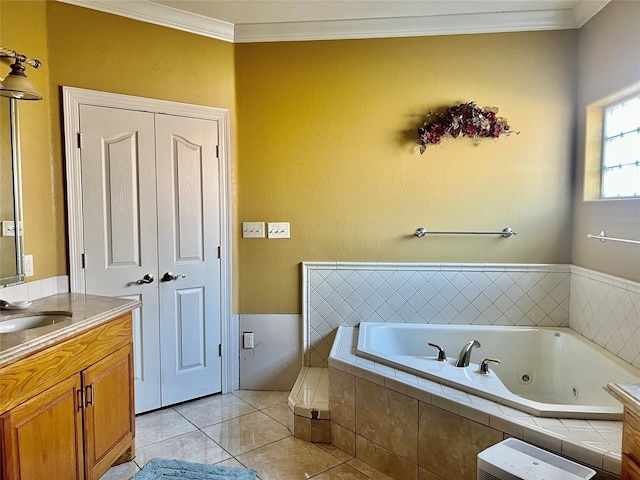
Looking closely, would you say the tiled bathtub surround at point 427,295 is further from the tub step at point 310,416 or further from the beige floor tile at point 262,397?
the tub step at point 310,416

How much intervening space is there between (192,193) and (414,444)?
207 cm

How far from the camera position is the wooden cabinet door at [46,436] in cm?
145

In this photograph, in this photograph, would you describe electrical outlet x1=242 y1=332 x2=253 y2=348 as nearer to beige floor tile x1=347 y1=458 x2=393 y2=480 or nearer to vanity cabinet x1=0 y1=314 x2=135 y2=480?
vanity cabinet x1=0 y1=314 x2=135 y2=480

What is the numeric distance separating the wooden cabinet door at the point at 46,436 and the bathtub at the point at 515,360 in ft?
4.84

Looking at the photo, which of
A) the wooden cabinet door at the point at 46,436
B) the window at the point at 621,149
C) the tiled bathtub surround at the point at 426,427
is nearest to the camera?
the wooden cabinet door at the point at 46,436

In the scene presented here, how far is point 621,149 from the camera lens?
2566mm

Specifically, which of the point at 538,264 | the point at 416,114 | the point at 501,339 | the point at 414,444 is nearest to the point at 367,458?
the point at 414,444

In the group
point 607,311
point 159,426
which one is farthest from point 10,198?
point 607,311

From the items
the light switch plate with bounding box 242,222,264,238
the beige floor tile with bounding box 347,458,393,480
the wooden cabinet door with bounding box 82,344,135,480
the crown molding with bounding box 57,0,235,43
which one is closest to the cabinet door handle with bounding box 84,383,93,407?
the wooden cabinet door with bounding box 82,344,135,480

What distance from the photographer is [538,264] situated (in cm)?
298

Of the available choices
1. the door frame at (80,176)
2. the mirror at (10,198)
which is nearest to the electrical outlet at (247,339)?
the door frame at (80,176)

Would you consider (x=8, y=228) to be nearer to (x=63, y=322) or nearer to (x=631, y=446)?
(x=63, y=322)

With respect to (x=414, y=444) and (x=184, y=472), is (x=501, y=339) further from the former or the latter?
(x=184, y=472)

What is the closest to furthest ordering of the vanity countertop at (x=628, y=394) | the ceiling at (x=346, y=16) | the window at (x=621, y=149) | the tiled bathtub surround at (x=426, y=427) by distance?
the vanity countertop at (x=628, y=394)
the tiled bathtub surround at (x=426, y=427)
the window at (x=621, y=149)
the ceiling at (x=346, y=16)
